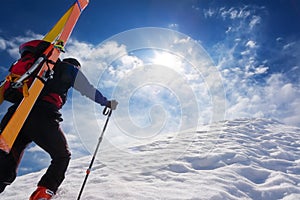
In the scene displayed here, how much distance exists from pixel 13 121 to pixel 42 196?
0.94 metres

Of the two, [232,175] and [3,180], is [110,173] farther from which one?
[3,180]

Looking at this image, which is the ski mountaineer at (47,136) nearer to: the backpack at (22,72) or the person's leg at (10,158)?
the person's leg at (10,158)

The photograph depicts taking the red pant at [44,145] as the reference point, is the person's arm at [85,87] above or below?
above

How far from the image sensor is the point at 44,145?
3.21 metres

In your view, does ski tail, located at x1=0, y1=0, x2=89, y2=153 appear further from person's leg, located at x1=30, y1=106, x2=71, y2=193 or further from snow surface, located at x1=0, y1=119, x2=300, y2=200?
snow surface, located at x1=0, y1=119, x2=300, y2=200

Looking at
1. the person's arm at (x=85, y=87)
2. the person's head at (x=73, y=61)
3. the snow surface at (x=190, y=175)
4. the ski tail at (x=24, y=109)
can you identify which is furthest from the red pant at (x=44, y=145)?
the snow surface at (x=190, y=175)

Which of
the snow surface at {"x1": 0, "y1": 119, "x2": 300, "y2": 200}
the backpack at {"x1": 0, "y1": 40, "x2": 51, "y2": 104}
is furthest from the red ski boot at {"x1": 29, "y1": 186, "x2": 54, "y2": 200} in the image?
the snow surface at {"x1": 0, "y1": 119, "x2": 300, "y2": 200}

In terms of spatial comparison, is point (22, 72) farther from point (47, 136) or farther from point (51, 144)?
point (51, 144)

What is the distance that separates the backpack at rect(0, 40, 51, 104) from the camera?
3.14 meters

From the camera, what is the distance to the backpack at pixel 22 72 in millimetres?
3143

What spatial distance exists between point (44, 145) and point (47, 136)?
13 centimetres

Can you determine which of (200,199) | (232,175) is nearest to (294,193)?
(232,175)

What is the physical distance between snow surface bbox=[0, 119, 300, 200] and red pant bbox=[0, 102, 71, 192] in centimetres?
193

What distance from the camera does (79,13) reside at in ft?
17.5
